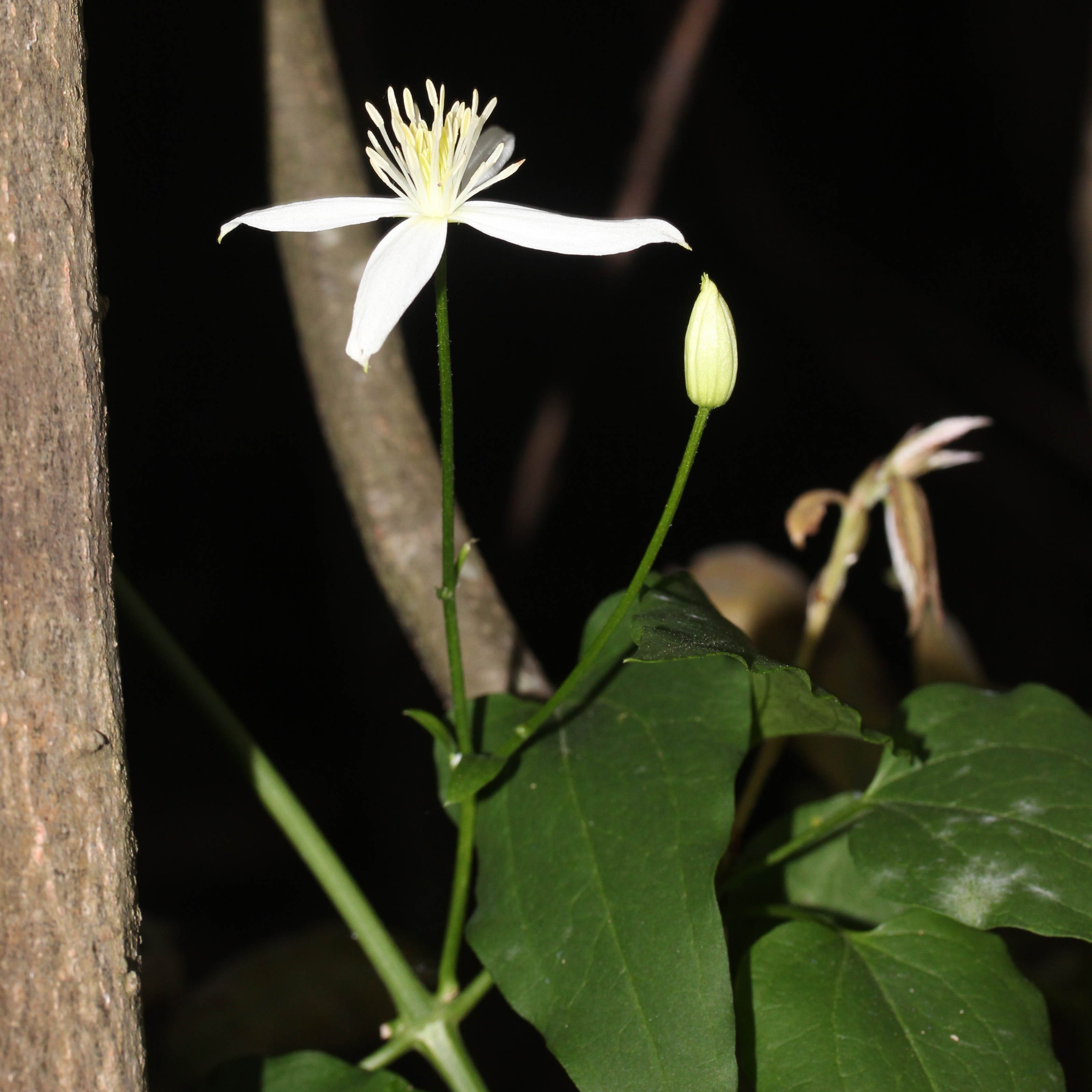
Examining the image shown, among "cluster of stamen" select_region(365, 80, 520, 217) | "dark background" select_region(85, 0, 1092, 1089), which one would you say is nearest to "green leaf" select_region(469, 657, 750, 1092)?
"cluster of stamen" select_region(365, 80, 520, 217)

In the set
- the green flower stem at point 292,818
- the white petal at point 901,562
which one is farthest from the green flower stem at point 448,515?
the white petal at point 901,562

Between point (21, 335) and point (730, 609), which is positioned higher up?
point (21, 335)

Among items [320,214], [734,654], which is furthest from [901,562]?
[320,214]

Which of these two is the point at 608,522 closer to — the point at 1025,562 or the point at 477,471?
the point at 477,471

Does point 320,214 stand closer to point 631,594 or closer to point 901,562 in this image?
point 631,594

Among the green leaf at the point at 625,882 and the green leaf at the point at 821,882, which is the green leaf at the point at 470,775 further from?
the green leaf at the point at 821,882

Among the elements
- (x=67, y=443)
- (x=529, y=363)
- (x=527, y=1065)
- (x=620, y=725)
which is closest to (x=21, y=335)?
(x=67, y=443)

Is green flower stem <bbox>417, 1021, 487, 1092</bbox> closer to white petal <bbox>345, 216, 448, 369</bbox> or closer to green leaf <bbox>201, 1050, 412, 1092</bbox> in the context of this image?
green leaf <bbox>201, 1050, 412, 1092</bbox>
